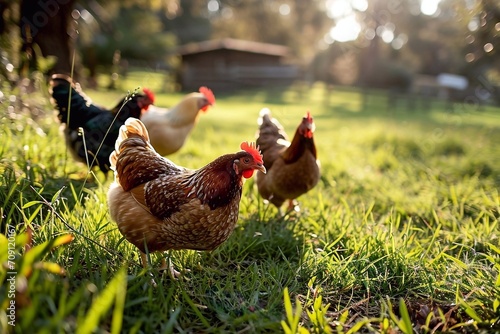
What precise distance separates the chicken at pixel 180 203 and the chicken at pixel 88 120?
133 cm

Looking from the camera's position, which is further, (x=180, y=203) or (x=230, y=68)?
(x=230, y=68)

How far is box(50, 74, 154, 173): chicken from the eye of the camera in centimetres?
368

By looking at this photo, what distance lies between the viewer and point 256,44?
3269 cm

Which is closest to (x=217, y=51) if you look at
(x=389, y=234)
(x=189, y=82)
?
(x=189, y=82)

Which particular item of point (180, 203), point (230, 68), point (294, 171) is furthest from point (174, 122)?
point (230, 68)

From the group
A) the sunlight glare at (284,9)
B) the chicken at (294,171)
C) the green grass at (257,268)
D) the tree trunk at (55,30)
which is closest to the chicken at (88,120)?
the green grass at (257,268)

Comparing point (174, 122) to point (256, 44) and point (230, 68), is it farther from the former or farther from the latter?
point (256, 44)

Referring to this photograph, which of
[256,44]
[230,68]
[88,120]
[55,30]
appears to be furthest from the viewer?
[256,44]

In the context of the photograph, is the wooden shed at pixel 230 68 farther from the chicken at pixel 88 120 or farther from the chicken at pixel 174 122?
the chicken at pixel 88 120

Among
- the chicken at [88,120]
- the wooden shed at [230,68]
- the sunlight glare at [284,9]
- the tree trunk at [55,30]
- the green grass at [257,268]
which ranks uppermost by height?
the sunlight glare at [284,9]

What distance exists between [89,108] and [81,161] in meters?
0.59

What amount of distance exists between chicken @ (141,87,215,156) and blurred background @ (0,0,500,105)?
25.9 inches

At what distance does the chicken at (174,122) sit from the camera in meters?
4.33

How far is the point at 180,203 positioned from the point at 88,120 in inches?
86.4
